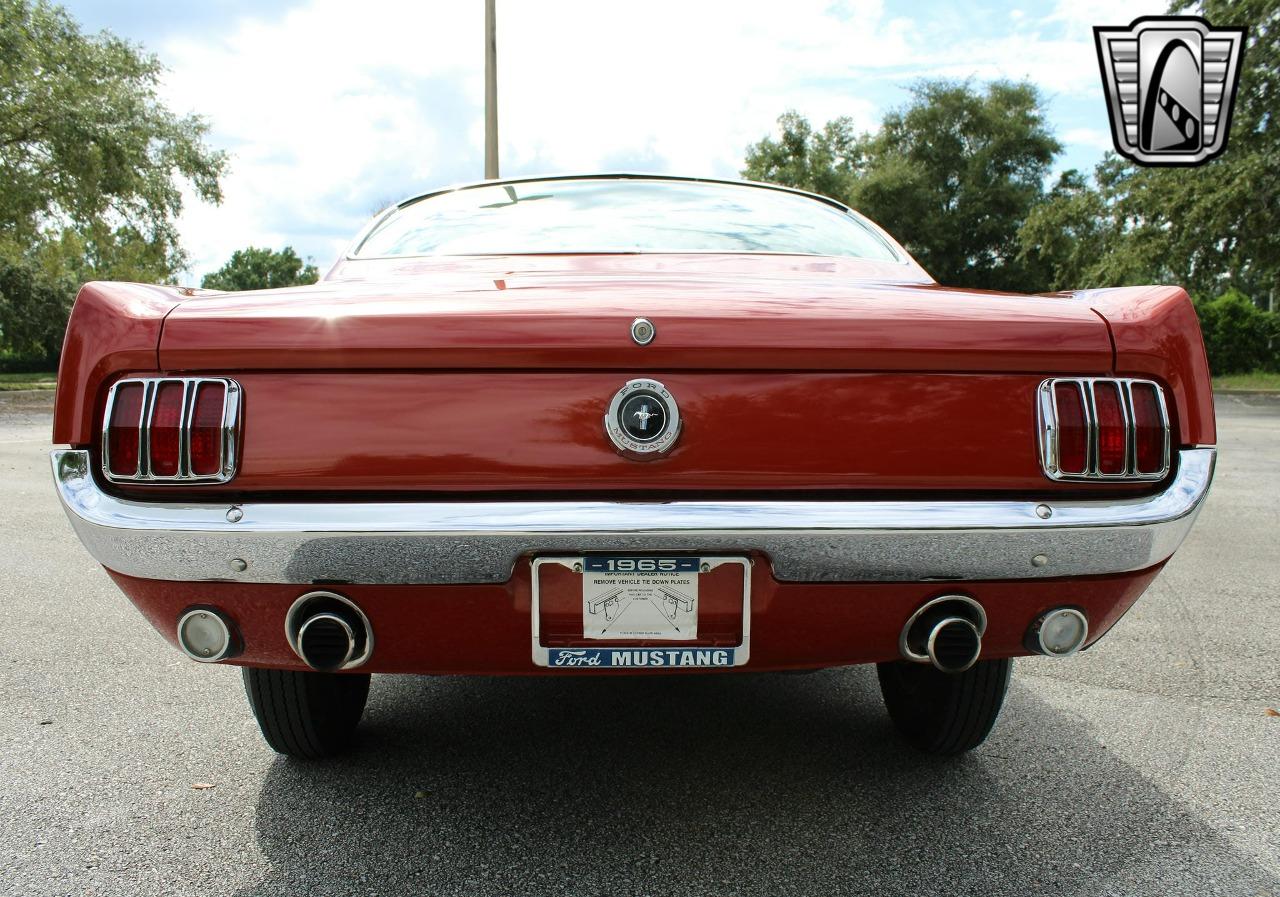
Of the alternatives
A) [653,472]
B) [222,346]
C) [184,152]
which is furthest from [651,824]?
[184,152]

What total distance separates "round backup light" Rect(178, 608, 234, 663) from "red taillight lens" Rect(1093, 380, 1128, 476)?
1.74 m

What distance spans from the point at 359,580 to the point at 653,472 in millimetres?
581

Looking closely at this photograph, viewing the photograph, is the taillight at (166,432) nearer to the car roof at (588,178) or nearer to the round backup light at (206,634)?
the round backup light at (206,634)

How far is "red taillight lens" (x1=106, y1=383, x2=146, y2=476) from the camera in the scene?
1.96 metres

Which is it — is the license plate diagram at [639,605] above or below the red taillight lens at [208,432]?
below

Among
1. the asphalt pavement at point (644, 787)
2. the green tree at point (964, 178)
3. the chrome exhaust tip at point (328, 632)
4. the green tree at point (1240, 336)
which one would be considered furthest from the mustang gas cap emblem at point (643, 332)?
the green tree at point (964, 178)

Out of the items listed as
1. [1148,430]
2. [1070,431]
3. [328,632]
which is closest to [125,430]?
[328,632]

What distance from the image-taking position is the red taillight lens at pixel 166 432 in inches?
76.4

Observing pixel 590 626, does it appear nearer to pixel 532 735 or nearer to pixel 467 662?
pixel 467 662

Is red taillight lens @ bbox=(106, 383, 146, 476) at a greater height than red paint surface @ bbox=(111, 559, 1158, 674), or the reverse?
red taillight lens @ bbox=(106, 383, 146, 476)

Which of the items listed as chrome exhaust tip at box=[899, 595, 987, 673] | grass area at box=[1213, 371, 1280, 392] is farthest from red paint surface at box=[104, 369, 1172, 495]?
grass area at box=[1213, 371, 1280, 392]

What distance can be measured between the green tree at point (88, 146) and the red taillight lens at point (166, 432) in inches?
813

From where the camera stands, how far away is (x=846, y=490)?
6.50 ft

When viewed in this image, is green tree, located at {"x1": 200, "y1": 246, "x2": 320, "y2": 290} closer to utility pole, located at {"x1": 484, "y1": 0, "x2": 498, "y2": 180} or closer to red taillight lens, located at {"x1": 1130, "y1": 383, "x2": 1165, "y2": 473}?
utility pole, located at {"x1": 484, "y1": 0, "x2": 498, "y2": 180}
